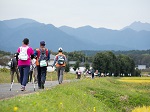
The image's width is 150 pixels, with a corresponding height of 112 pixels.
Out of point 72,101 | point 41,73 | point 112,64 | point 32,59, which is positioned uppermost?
point 112,64

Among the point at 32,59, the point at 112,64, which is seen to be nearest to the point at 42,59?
the point at 32,59

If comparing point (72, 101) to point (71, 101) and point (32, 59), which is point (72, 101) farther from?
point (32, 59)

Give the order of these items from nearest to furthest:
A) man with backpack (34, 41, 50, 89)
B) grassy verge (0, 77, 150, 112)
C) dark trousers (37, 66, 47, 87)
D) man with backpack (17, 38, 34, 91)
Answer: grassy verge (0, 77, 150, 112) → man with backpack (17, 38, 34, 91) → man with backpack (34, 41, 50, 89) → dark trousers (37, 66, 47, 87)

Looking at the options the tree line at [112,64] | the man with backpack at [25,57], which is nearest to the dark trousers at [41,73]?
the man with backpack at [25,57]

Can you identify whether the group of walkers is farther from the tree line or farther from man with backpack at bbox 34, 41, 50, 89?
the tree line

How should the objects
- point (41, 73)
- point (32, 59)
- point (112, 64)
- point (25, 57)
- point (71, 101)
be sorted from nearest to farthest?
point (71, 101) → point (25, 57) → point (32, 59) → point (41, 73) → point (112, 64)

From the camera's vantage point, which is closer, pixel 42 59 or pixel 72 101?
pixel 72 101

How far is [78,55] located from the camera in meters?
180

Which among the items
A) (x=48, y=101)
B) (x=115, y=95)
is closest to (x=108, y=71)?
(x=115, y=95)

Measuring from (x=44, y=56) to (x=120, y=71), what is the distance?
117m

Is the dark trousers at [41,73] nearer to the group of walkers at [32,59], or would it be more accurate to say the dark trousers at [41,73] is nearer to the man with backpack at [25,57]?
the group of walkers at [32,59]

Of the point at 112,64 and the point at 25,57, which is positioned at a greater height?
the point at 112,64

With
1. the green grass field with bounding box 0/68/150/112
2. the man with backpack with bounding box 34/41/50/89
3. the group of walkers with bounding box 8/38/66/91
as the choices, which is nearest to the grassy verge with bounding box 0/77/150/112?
the green grass field with bounding box 0/68/150/112

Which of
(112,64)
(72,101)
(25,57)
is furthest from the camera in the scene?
(112,64)
